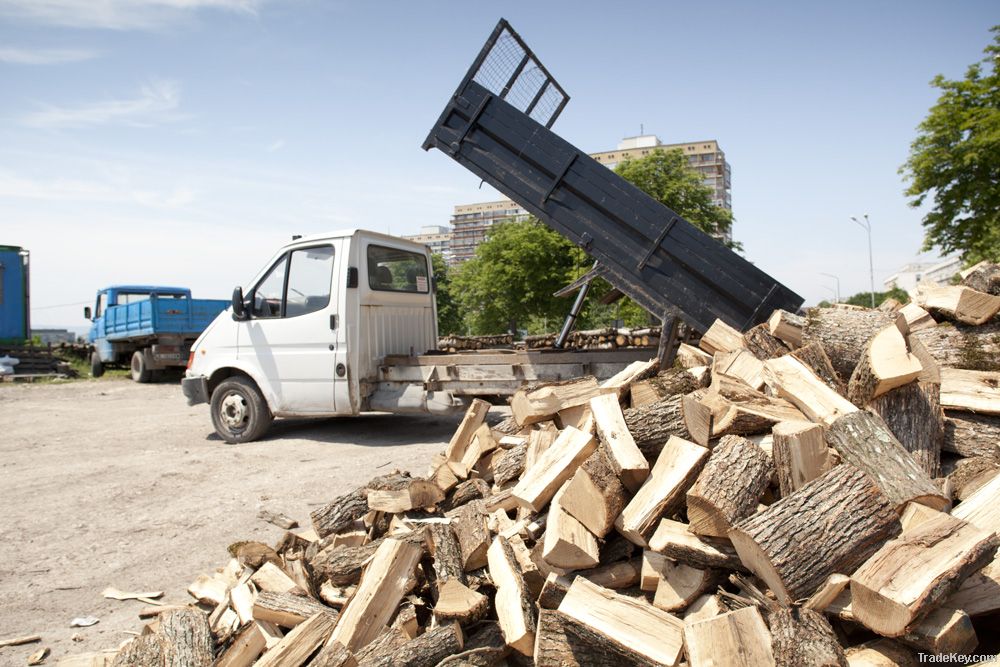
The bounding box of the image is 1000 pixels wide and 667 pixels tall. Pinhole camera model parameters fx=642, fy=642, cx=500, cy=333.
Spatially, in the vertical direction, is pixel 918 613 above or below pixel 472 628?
above

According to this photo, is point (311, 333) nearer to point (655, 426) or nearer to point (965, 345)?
point (655, 426)

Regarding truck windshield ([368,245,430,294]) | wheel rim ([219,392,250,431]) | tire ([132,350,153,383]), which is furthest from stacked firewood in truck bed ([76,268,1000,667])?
tire ([132,350,153,383])

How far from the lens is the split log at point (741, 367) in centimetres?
363

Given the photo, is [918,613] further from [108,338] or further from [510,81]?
[108,338]

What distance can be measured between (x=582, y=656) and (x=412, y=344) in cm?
595

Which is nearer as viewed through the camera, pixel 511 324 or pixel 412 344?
pixel 412 344

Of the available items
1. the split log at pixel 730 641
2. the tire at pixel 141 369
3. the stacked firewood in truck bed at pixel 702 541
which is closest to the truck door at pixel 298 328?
the stacked firewood in truck bed at pixel 702 541

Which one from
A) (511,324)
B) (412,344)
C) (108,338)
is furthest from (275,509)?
(511,324)

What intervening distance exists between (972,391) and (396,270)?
607 centimetres

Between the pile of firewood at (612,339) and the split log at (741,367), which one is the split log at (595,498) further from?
the pile of firewood at (612,339)

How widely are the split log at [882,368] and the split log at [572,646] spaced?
1779 millimetres

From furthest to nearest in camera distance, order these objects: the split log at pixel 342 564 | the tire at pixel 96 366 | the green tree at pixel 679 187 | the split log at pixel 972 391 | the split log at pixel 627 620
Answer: the green tree at pixel 679 187 → the tire at pixel 96 366 → the split log at pixel 342 564 → the split log at pixel 972 391 → the split log at pixel 627 620

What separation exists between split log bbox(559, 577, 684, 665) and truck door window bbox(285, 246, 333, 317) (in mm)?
5466

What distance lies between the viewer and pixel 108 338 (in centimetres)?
1867
